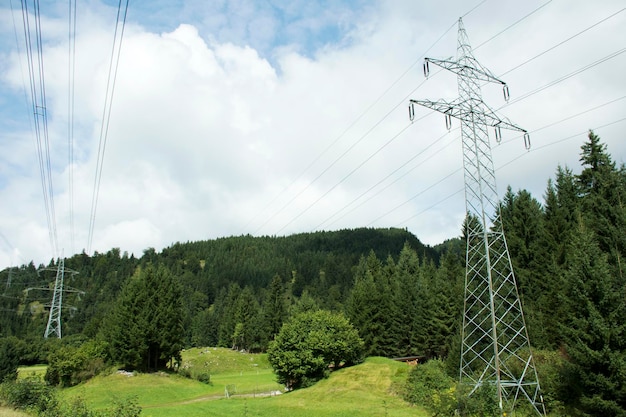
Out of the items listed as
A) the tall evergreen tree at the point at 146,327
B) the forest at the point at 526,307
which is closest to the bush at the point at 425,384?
the forest at the point at 526,307

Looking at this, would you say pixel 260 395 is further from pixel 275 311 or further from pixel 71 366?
pixel 275 311

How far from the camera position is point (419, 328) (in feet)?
193

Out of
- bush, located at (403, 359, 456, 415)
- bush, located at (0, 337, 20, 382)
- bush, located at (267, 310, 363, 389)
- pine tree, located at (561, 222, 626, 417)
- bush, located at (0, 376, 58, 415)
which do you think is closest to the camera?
pine tree, located at (561, 222, 626, 417)

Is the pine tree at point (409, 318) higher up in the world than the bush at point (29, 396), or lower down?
higher up

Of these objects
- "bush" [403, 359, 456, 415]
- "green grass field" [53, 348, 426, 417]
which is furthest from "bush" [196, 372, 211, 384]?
"bush" [403, 359, 456, 415]

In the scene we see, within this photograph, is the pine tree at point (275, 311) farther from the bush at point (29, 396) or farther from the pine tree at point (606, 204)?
the bush at point (29, 396)

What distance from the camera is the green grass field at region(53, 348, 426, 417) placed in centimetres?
2845

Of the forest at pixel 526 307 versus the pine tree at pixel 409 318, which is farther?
the pine tree at pixel 409 318

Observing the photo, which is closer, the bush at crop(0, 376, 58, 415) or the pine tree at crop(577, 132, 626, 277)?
the bush at crop(0, 376, 58, 415)

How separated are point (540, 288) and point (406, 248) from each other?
5417 centimetres

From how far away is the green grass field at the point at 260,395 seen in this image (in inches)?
1120

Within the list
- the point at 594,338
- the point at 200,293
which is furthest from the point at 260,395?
the point at 200,293

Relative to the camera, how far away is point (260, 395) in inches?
1722

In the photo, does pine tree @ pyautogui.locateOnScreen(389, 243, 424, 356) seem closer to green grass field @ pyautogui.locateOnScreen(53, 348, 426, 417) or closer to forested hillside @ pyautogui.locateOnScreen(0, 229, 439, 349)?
green grass field @ pyautogui.locateOnScreen(53, 348, 426, 417)
